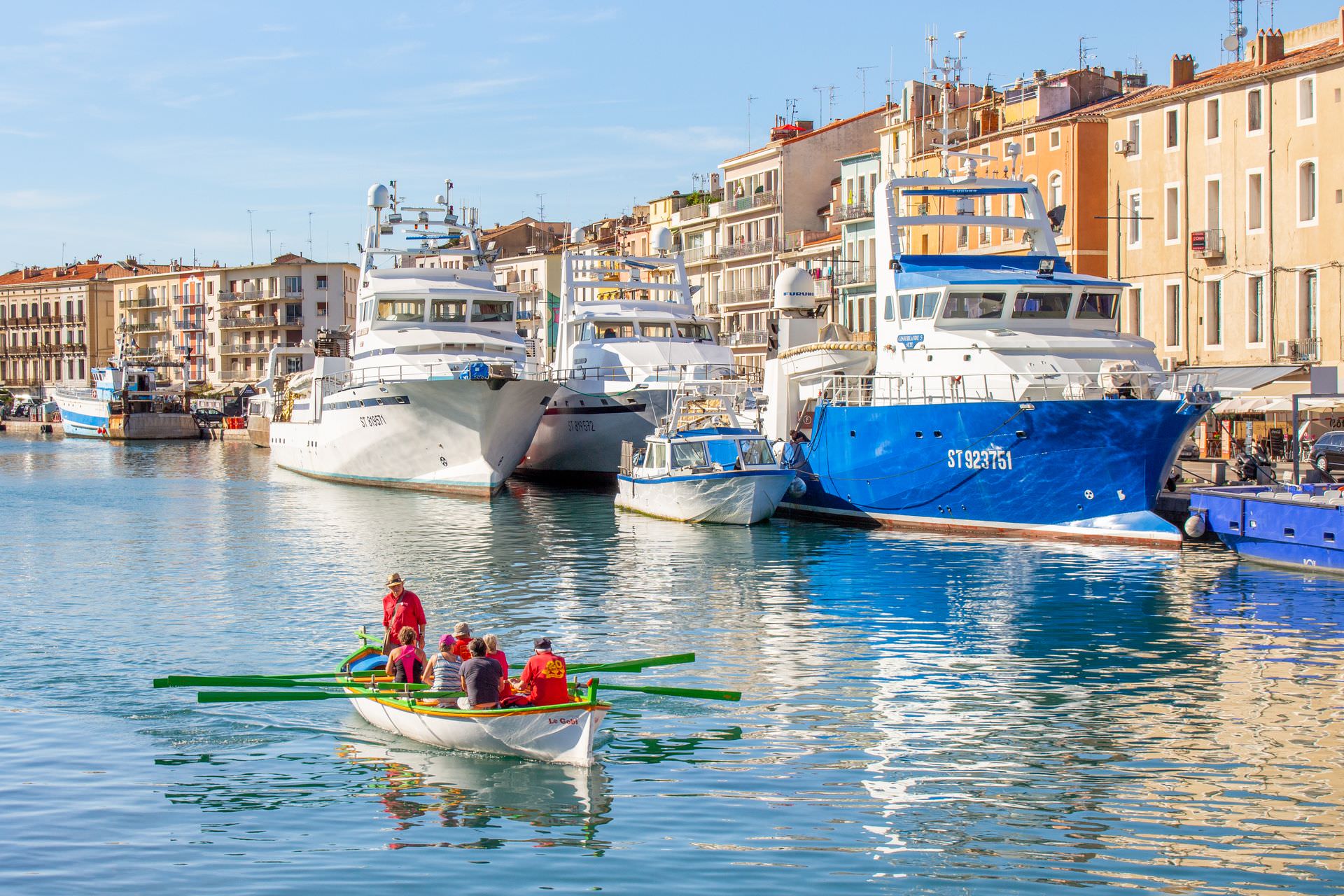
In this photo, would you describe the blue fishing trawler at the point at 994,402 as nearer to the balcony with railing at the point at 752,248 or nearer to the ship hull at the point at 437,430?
the ship hull at the point at 437,430

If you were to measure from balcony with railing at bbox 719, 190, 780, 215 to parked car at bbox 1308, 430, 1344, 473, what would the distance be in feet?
165

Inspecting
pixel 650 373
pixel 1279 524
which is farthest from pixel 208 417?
pixel 1279 524

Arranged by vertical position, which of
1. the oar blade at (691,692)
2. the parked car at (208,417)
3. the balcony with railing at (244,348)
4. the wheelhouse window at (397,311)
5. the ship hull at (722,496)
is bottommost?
the oar blade at (691,692)

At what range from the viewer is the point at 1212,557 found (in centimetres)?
3381

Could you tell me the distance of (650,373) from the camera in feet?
188

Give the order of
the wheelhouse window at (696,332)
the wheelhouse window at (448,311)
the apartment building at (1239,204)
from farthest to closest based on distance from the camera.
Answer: the wheelhouse window at (696,332), the wheelhouse window at (448,311), the apartment building at (1239,204)

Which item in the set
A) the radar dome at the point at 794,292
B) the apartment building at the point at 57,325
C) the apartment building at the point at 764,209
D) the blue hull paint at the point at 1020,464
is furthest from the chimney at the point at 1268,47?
the apartment building at the point at 57,325

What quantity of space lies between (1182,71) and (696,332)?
20.7 m

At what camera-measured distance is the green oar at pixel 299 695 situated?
17.8 meters

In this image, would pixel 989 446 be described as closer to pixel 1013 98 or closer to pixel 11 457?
pixel 1013 98

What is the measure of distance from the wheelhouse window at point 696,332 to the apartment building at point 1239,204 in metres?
15.9

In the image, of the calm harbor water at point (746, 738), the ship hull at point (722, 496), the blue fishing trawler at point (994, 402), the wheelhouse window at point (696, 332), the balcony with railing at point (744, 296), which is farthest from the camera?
the balcony with railing at point (744, 296)

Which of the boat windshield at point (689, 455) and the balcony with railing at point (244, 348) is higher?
the balcony with railing at point (244, 348)

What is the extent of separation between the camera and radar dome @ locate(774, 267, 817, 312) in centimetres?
5462
